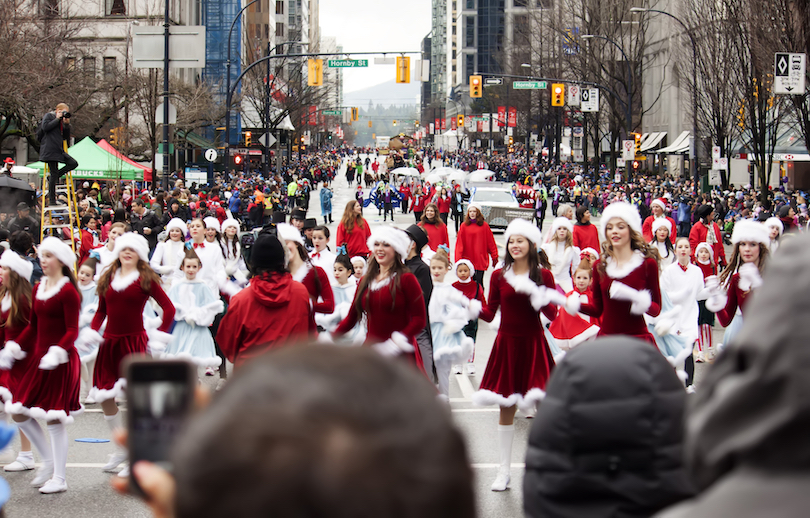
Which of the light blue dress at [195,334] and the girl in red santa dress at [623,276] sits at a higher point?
the girl in red santa dress at [623,276]

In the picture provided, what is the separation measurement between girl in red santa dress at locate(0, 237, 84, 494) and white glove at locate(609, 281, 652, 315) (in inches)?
154

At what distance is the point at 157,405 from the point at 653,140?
66.7m

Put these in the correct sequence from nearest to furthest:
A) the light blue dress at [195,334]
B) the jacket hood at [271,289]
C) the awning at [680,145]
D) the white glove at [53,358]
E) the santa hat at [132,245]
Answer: the jacket hood at [271,289], the white glove at [53,358], the santa hat at [132,245], the light blue dress at [195,334], the awning at [680,145]

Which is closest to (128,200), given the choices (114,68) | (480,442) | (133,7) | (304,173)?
(114,68)

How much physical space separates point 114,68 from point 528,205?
1728 cm

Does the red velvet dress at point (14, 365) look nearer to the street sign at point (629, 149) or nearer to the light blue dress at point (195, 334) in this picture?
the light blue dress at point (195, 334)

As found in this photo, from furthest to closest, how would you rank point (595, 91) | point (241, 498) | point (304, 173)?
point (304, 173) → point (595, 91) → point (241, 498)

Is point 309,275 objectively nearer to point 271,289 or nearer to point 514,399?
point 514,399

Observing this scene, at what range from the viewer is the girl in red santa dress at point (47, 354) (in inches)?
273

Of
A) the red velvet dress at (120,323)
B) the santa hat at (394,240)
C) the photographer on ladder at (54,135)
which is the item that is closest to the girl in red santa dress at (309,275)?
the santa hat at (394,240)

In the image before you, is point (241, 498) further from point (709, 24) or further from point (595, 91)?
point (595, 91)

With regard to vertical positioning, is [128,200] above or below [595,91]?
below

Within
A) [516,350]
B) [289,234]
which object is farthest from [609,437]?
[289,234]

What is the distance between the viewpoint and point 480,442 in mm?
8234
